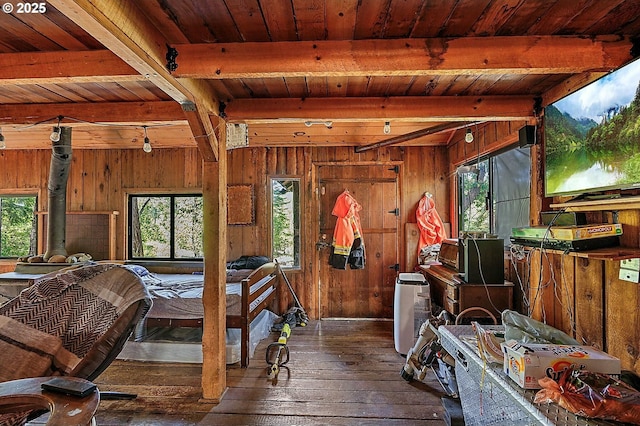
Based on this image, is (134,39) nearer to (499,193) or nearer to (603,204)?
(603,204)

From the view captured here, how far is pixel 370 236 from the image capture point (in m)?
4.25

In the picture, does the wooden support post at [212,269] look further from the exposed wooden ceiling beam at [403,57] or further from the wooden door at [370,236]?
the wooden door at [370,236]

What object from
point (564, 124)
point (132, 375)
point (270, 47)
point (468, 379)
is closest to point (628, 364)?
point (468, 379)

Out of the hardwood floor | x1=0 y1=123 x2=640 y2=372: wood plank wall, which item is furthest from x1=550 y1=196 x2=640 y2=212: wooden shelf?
x1=0 y1=123 x2=640 y2=372: wood plank wall

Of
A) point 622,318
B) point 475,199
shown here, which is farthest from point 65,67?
point 475,199

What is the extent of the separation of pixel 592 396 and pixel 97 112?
131 inches

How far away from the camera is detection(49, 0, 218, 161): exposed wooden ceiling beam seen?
1.19 meters

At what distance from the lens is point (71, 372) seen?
167 cm

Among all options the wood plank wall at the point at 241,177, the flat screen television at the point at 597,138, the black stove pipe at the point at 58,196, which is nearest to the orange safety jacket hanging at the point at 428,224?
the wood plank wall at the point at 241,177

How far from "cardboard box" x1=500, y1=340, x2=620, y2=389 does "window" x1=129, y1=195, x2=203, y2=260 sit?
384 centimetres

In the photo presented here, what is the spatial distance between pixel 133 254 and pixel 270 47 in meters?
3.85

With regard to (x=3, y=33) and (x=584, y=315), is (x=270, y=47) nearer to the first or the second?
(x=3, y=33)

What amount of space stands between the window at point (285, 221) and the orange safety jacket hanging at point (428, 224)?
1518 millimetres

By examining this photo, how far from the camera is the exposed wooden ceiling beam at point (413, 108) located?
241cm
